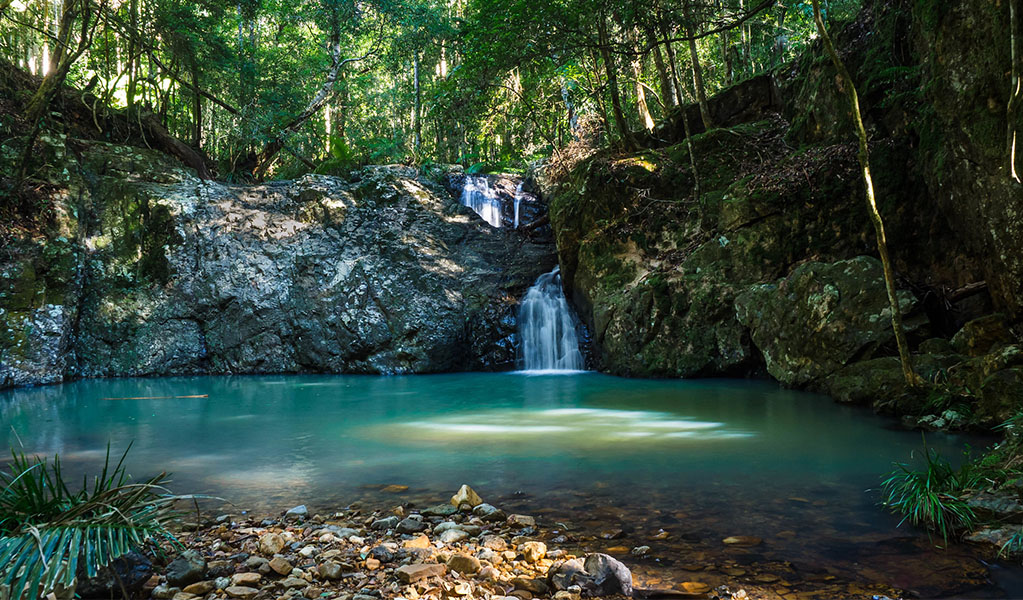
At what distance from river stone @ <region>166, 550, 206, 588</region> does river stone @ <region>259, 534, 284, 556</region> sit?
1.06 feet

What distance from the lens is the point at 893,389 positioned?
21.9 ft

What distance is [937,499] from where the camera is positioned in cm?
314

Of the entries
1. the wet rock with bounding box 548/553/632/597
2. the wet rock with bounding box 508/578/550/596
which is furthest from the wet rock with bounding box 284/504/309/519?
the wet rock with bounding box 548/553/632/597

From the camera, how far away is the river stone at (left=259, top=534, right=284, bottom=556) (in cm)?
287

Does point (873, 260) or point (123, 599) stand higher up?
point (873, 260)

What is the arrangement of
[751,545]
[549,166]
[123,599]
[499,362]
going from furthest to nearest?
[549,166]
[499,362]
[751,545]
[123,599]

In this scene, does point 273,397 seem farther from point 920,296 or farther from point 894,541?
point 920,296

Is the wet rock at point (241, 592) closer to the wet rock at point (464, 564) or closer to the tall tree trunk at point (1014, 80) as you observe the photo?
the wet rock at point (464, 564)

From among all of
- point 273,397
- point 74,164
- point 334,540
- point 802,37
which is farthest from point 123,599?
point 802,37

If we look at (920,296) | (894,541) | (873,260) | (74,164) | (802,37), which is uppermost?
(802,37)

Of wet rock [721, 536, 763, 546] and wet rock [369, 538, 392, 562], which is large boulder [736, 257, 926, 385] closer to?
wet rock [721, 536, 763, 546]

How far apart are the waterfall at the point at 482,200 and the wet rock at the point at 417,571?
50.5 ft

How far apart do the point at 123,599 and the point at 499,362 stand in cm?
1138

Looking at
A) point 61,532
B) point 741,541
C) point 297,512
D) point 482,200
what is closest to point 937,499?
point 741,541
